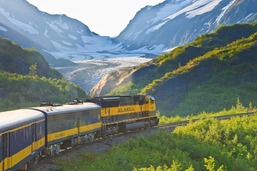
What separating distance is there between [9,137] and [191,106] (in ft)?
200

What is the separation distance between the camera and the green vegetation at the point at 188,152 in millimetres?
24969

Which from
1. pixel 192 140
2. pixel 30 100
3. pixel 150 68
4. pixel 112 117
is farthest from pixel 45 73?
pixel 192 140

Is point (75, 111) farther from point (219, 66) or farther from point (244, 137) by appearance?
point (219, 66)

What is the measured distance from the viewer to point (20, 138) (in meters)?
20.7

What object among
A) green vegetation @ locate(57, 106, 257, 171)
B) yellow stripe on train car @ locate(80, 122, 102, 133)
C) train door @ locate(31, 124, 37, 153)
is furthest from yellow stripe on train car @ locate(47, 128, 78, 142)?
train door @ locate(31, 124, 37, 153)

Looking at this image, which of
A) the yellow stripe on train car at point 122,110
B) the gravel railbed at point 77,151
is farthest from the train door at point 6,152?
the yellow stripe on train car at point 122,110

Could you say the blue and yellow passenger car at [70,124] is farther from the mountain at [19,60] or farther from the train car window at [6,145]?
the mountain at [19,60]

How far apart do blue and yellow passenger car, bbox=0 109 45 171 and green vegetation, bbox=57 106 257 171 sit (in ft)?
6.88

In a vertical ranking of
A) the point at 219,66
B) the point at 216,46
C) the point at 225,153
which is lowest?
the point at 225,153

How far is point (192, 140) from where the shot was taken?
36875 mm

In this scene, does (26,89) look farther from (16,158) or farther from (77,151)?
(16,158)

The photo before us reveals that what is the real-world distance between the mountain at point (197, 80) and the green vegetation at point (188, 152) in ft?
101

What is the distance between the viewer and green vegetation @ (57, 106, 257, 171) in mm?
24969

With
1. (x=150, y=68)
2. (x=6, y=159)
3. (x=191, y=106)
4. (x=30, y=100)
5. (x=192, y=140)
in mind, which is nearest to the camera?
(x=6, y=159)
